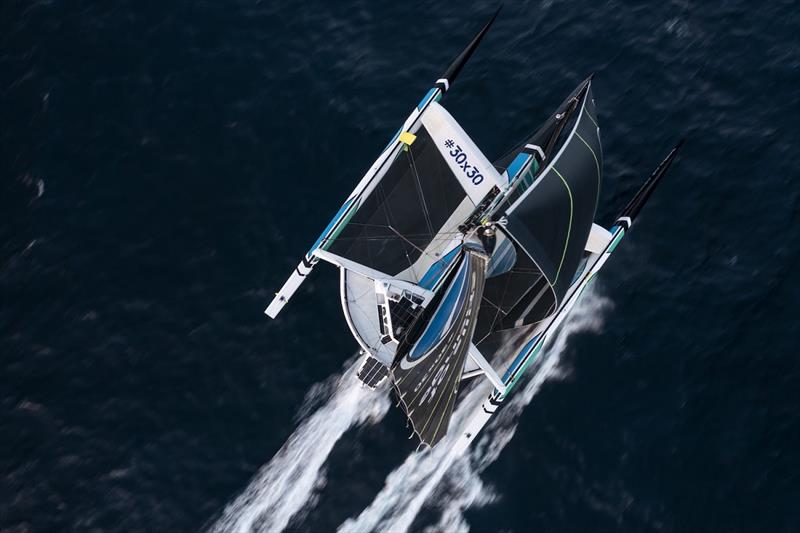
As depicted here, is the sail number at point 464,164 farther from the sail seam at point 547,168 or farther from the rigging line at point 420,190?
the sail seam at point 547,168

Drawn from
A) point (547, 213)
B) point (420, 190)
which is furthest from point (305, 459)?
point (547, 213)

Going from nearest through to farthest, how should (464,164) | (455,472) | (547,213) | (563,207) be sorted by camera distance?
(455,472), (547,213), (563,207), (464,164)

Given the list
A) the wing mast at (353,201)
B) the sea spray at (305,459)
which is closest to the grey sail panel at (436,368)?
the sea spray at (305,459)

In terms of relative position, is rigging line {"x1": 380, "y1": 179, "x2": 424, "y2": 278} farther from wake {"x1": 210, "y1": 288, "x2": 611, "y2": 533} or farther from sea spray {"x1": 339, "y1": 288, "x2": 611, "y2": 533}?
sea spray {"x1": 339, "y1": 288, "x2": 611, "y2": 533}

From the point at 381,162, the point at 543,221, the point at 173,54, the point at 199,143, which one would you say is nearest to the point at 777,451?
the point at 543,221

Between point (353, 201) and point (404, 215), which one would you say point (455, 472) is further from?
point (353, 201)

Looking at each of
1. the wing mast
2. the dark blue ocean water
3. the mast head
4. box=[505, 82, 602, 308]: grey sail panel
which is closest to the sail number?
the wing mast
